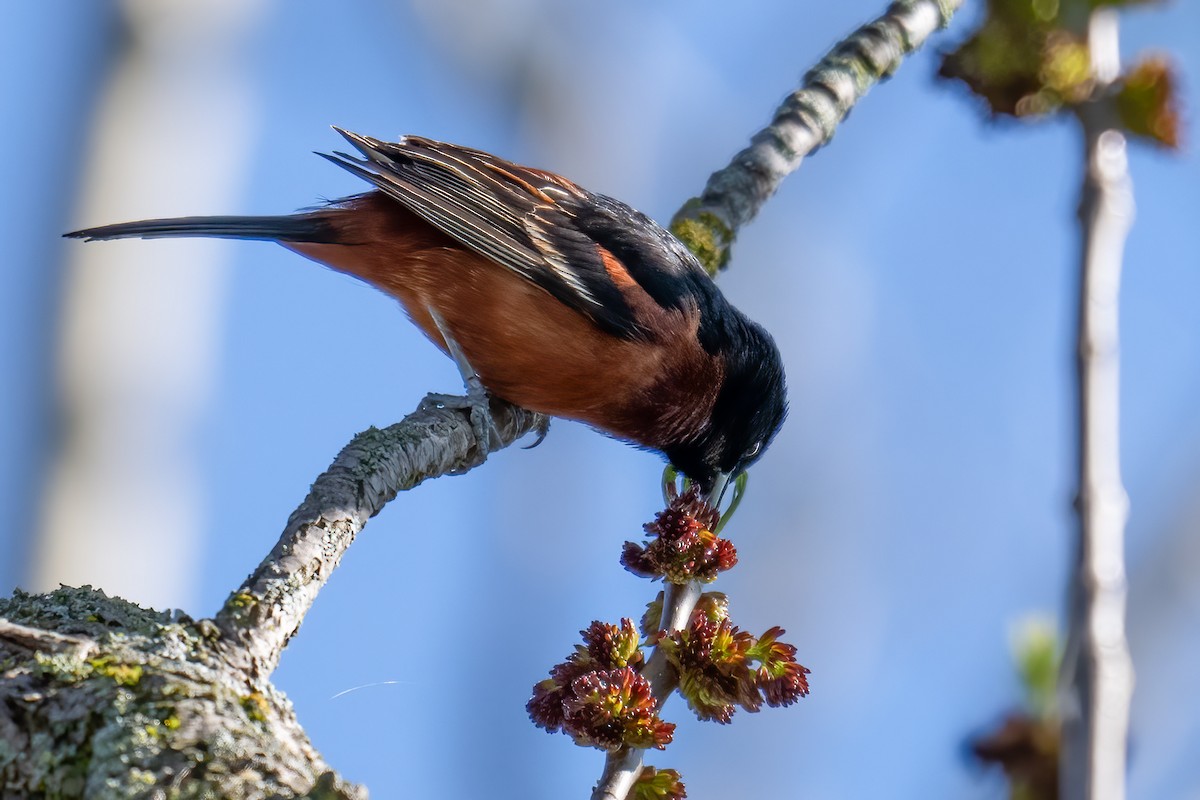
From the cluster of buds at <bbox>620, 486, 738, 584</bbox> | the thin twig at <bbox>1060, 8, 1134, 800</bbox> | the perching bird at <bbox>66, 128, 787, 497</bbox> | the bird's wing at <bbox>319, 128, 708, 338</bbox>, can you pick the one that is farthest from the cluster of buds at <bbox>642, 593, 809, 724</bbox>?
the bird's wing at <bbox>319, 128, 708, 338</bbox>

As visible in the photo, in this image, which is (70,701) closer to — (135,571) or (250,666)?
(250,666)

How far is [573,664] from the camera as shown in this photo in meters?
2.41

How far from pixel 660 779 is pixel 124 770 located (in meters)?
0.92

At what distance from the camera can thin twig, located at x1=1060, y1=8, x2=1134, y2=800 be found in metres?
0.80

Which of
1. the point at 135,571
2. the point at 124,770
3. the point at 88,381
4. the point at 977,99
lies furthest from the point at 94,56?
the point at 977,99

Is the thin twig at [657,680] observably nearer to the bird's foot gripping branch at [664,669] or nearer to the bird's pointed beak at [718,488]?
the bird's foot gripping branch at [664,669]

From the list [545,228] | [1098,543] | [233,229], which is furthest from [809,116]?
[1098,543]

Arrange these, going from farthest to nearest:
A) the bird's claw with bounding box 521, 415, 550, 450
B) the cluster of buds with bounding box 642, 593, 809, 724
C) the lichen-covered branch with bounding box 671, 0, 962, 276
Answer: the bird's claw with bounding box 521, 415, 550, 450
the lichen-covered branch with bounding box 671, 0, 962, 276
the cluster of buds with bounding box 642, 593, 809, 724

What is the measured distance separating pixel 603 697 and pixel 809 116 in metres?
2.75

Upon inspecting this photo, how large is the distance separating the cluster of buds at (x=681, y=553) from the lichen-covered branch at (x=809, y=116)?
6.50 feet

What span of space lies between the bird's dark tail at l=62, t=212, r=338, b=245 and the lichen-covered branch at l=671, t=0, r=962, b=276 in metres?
1.50

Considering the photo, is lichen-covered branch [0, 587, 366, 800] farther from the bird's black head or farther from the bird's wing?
the bird's black head

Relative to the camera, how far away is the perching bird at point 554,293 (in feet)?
14.8

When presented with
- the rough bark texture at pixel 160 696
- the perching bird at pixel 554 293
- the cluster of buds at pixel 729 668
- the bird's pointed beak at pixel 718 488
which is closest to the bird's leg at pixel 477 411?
the perching bird at pixel 554 293
